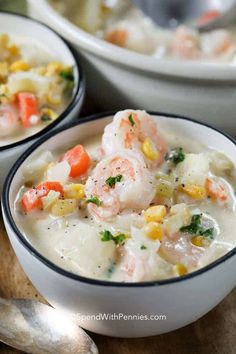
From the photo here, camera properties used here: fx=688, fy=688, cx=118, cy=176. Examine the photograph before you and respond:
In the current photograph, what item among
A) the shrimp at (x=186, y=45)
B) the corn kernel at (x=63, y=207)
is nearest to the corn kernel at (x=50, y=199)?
the corn kernel at (x=63, y=207)

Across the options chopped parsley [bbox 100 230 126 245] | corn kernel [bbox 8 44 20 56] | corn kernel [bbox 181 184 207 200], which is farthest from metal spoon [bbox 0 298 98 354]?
corn kernel [bbox 8 44 20 56]

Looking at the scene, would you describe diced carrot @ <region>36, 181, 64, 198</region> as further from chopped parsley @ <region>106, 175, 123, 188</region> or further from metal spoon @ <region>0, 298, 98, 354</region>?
metal spoon @ <region>0, 298, 98, 354</region>

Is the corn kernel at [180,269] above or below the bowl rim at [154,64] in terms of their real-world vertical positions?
below

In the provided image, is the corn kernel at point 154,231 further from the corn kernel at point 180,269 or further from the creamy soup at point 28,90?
the creamy soup at point 28,90

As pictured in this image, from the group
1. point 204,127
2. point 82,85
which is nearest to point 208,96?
point 204,127

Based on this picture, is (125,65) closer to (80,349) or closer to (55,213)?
(55,213)

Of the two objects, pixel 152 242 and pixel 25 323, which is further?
pixel 25 323

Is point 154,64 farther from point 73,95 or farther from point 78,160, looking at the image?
point 78,160

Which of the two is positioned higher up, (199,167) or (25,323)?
(199,167)
